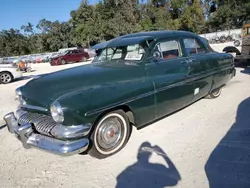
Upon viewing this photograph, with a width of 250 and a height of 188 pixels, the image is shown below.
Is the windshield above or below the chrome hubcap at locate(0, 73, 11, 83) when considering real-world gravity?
above

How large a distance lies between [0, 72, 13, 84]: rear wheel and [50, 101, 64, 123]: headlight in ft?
35.6

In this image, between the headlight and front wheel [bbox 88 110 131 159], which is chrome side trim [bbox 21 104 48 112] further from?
front wheel [bbox 88 110 131 159]

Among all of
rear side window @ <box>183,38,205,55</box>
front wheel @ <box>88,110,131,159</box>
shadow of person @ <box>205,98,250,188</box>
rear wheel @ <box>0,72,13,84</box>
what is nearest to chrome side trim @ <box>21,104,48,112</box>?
front wheel @ <box>88,110,131,159</box>

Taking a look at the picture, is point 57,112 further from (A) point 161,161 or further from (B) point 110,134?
(A) point 161,161

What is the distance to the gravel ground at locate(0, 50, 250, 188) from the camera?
115 inches

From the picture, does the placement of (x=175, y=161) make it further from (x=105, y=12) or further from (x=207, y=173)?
(x=105, y=12)

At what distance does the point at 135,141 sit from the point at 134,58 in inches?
56.4

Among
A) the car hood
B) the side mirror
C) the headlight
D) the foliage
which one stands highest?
the foliage

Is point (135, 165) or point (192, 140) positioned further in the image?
point (192, 140)

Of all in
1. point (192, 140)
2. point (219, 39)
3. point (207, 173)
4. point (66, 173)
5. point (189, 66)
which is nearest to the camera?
point (207, 173)

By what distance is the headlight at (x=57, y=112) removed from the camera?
3.00 meters

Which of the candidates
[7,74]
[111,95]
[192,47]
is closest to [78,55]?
[7,74]

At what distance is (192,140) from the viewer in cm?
383

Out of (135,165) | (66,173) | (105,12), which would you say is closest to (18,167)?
(66,173)
